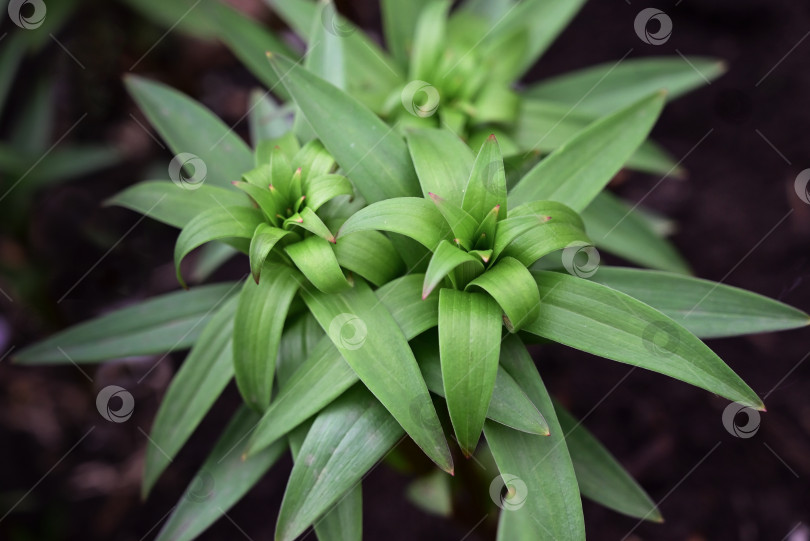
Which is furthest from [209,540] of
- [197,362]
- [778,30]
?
[778,30]

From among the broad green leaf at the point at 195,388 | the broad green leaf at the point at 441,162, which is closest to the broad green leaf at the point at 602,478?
the broad green leaf at the point at 441,162

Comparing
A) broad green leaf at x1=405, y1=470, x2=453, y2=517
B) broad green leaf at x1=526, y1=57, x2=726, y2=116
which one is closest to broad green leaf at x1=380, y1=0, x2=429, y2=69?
broad green leaf at x1=526, y1=57, x2=726, y2=116

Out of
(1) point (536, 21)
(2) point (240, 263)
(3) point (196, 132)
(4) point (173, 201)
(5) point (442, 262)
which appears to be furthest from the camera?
(2) point (240, 263)

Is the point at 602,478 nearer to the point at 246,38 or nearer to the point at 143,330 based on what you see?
the point at 143,330

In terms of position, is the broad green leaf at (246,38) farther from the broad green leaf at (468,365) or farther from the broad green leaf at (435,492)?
the broad green leaf at (435,492)

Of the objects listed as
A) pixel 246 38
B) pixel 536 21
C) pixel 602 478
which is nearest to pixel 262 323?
pixel 602 478

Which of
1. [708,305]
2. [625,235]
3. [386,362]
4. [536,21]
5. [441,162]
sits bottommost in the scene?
[386,362]
